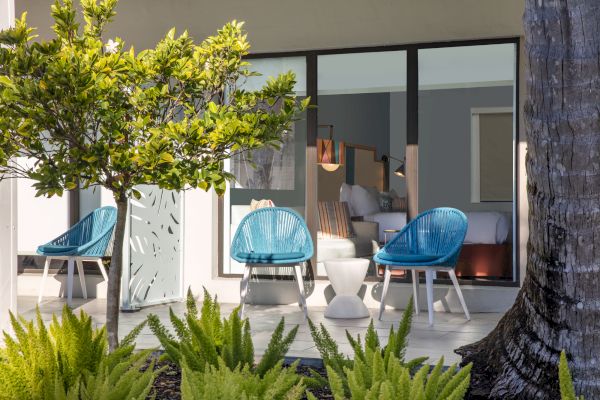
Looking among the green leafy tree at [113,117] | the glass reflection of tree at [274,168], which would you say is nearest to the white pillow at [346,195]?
the glass reflection of tree at [274,168]

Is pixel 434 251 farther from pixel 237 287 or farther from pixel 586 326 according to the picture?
pixel 586 326

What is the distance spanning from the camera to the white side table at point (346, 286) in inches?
287

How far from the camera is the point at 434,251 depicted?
7355 mm

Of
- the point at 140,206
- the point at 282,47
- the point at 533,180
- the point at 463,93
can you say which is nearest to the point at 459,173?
the point at 463,93

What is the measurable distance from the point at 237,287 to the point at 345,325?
65.1 inches

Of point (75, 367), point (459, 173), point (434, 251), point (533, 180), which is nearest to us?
point (75, 367)

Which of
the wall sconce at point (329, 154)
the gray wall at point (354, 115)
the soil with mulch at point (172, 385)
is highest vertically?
the gray wall at point (354, 115)

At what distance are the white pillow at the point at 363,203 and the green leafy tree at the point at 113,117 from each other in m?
5.50

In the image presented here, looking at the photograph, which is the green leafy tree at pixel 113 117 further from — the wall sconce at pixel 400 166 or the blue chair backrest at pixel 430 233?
the wall sconce at pixel 400 166

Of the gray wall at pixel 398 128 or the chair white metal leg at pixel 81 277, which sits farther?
the chair white metal leg at pixel 81 277

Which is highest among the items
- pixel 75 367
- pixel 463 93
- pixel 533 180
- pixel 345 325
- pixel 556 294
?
pixel 463 93

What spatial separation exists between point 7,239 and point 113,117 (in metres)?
1.28

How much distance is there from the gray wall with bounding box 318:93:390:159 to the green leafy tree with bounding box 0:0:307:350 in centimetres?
499

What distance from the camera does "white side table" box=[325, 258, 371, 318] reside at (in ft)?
23.9
